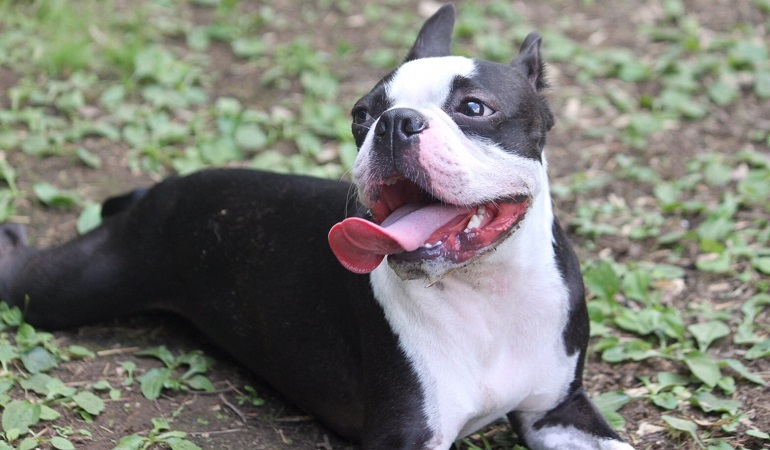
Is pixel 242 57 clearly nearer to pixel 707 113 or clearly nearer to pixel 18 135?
pixel 18 135

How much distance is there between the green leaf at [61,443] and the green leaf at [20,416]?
160mm

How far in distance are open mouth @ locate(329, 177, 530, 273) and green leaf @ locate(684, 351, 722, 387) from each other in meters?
1.48

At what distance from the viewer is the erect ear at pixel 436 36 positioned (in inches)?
189

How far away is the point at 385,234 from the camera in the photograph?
360 cm

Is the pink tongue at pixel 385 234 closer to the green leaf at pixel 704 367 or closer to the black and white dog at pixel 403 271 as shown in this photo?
the black and white dog at pixel 403 271

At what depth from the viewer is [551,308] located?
4.18m

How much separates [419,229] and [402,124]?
1.24 feet

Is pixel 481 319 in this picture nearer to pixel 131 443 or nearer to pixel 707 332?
pixel 131 443

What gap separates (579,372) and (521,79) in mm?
1247

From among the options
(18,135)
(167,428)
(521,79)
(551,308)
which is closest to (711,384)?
(551,308)

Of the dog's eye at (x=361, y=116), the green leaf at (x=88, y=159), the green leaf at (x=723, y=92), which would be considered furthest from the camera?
the green leaf at (x=723, y=92)

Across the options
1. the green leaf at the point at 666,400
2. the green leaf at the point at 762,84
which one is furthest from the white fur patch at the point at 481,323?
the green leaf at the point at 762,84

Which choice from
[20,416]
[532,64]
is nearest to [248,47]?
[532,64]

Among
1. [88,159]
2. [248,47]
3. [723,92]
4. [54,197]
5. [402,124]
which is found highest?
[402,124]
